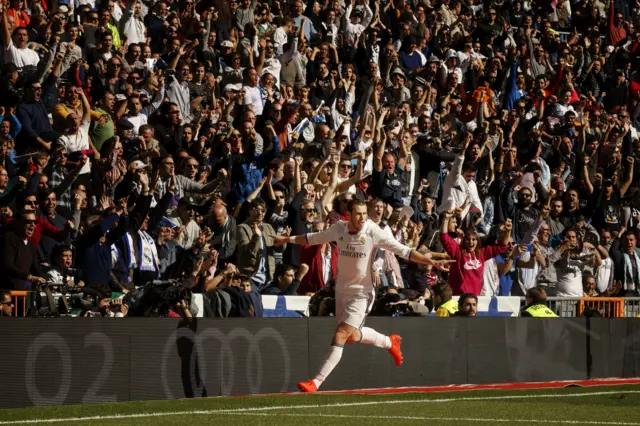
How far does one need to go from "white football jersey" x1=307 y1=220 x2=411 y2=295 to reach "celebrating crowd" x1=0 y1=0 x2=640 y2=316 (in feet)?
1.82

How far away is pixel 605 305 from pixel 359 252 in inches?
271

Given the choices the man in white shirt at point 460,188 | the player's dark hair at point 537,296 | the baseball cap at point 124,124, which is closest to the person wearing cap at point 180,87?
the baseball cap at point 124,124

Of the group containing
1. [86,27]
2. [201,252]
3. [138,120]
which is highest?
[86,27]

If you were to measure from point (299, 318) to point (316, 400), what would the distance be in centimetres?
197

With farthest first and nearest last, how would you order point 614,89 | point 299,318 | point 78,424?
point 614,89 < point 299,318 < point 78,424

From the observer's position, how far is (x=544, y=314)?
16.9 m

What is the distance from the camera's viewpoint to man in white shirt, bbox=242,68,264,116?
65.5ft

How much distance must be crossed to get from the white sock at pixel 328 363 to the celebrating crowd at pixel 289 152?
4.73ft

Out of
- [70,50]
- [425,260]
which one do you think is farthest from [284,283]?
[70,50]

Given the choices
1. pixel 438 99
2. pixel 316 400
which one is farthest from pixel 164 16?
pixel 316 400

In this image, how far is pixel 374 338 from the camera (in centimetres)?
1343

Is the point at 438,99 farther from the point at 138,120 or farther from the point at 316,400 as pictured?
the point at 316,400

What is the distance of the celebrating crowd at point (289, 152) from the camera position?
49.5 feet

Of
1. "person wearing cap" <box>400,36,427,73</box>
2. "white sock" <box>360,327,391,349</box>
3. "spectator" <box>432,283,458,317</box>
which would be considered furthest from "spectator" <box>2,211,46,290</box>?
"person wearing cap" <box>400,36,427,73</box>
